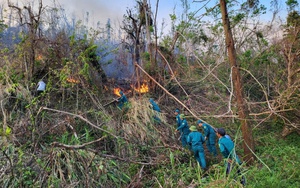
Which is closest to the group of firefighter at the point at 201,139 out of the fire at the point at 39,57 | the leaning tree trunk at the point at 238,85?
the leaning tree trunk at the point at 238,85

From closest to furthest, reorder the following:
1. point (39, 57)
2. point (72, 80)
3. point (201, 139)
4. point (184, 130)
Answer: point (201, 139)
point (184, 130)
point (72, 80)
point (39, 57)

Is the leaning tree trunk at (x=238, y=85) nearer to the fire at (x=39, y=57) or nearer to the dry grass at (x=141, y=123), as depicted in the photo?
the dry grass at (x=141, y=123)

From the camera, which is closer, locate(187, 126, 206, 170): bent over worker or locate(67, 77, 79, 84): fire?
locate(187, 126, 206, 170): bent over worker

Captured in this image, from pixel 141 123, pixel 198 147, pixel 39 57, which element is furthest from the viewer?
pixel 39 57

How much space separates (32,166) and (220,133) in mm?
3578

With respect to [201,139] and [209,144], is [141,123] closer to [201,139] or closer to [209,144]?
[201,139]

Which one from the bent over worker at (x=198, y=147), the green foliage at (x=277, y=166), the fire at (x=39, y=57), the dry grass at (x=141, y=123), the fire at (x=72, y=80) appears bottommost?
the green foliage at (x=277, y=166)

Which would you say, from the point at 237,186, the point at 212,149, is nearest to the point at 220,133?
the point at 237,186

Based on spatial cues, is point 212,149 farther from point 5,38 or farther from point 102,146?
point 5,38

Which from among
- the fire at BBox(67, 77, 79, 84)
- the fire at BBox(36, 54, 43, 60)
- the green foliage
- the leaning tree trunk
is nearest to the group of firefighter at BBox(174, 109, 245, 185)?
the green foliage

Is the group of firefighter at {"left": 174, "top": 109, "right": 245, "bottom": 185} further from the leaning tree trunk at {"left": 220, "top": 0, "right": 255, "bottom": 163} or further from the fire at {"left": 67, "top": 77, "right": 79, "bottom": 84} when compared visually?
the fire at {"left": 67, "top": 77, "right": 79, "bottom": 84}

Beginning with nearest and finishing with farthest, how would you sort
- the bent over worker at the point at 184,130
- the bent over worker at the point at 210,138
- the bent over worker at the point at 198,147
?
the bent over worker at the point at 198,147
the bent over worker at the point at 210,138
the bent over worker at the point at 184,130

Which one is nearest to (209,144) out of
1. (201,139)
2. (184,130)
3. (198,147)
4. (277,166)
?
(184,130)

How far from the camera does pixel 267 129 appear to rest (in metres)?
8.78
